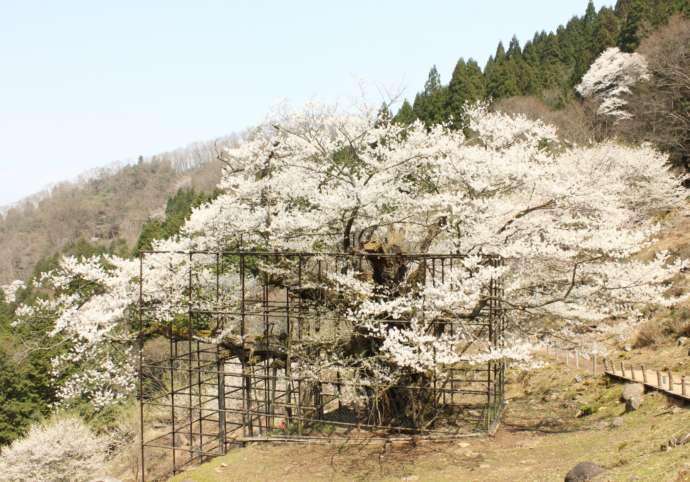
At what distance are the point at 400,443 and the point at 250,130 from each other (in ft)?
33.1

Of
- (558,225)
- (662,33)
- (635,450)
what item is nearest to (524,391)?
(558,225)

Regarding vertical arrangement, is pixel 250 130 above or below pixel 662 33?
below

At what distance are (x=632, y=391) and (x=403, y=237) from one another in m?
6.83

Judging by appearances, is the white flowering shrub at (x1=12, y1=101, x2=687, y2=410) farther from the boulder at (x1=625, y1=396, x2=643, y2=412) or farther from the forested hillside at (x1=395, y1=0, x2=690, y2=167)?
the forested hillside at (x1=395, y1=0, x2=690, y2=167)

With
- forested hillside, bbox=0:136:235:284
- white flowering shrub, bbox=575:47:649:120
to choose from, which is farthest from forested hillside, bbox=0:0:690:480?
forested hillside, bbox=0:136:235:284

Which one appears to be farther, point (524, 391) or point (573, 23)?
point (573, 23)

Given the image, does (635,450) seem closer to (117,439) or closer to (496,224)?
(496,224)

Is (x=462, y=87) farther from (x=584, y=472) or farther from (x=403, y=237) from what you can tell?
(x=584, y=472)

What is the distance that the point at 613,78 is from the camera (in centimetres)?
4041

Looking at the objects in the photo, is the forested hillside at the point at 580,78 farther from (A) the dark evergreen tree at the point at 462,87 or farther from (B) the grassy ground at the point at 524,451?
(B) the grassy ground at the point at 524,451

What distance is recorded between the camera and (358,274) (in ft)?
44.1

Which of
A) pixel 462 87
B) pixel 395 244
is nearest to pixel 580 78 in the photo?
pixel 462 87

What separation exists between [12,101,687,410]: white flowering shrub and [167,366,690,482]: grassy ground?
1711 mm

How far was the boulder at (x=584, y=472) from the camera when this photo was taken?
7.95 meters
